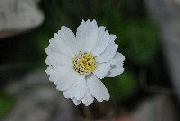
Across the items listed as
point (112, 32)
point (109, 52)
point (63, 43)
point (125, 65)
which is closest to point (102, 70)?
point (109, 52)

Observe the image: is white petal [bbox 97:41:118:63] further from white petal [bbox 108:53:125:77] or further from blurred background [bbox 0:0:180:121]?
blurred background [bbox 0:0:180:121]

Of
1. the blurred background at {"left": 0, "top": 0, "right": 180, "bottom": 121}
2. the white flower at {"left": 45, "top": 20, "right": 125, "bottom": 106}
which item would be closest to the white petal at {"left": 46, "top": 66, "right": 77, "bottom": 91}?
the white flower at {"left": 45, "top": 20, "right": 125, "bottom": 106}

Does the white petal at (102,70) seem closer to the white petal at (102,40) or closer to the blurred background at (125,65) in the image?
the white petal at (102,40)

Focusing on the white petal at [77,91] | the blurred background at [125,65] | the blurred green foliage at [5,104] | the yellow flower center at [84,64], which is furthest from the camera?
the blurred background at [125,65]

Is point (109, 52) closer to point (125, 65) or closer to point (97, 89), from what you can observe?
point (97, 89)

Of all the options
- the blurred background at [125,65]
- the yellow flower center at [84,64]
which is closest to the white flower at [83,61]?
the yellow flower center at [84,64]

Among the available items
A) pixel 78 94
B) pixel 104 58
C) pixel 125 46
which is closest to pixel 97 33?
pixel 104 58

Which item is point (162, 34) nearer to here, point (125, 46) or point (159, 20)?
point (159, 20)
